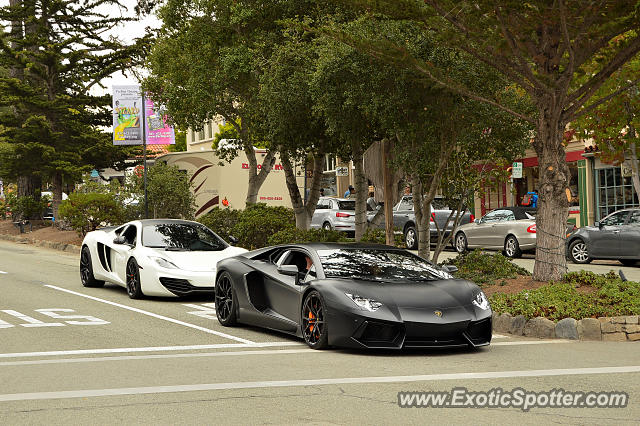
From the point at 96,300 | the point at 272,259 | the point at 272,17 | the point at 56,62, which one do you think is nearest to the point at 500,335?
the point at 272,259

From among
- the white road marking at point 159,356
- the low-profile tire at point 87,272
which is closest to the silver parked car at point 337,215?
the low-profile tire at point 87,272

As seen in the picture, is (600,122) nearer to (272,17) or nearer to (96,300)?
(272,17)

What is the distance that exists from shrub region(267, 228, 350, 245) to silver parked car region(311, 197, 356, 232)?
1092 centimetres

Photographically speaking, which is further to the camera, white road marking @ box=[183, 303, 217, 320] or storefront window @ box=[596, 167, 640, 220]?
storefront window @ box=[596, 167, 640, 220]

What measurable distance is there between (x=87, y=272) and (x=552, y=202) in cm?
908

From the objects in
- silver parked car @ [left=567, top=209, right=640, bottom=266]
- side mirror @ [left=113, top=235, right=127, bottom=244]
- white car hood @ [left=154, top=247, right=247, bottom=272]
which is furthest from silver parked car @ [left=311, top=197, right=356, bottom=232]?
white car hood @ [left=154, top=247, right=247, bottom=272]

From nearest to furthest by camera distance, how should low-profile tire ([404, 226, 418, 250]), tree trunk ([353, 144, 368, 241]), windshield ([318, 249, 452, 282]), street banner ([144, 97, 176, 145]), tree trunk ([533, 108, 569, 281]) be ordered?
windshield ([318, 249, 452, 282]) → tree trunk ([533, 108, 569, 281]) → tree trunk ([353, 144, 368, 241]) → low-profile tire ([404, 226, 418, 250]) → street banner ([144, 97, 176, 145])

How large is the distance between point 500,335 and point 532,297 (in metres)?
0.85

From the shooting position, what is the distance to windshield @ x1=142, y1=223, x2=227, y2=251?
52.4 feet

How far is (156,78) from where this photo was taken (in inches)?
1065

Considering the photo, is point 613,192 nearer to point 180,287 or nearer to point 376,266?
point 180,287

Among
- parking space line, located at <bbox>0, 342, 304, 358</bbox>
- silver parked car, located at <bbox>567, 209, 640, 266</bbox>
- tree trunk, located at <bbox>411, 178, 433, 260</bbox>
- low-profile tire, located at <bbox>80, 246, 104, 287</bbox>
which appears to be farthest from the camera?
silver parked car, located at <bbox>567, 209, 640, 266</bbox>

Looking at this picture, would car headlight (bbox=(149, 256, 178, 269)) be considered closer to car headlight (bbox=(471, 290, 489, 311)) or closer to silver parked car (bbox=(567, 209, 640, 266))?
car headlight (bbox=(471, 290, 489, 311))

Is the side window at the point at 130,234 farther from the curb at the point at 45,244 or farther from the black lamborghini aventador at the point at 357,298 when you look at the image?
the curb at the point at 45,244
